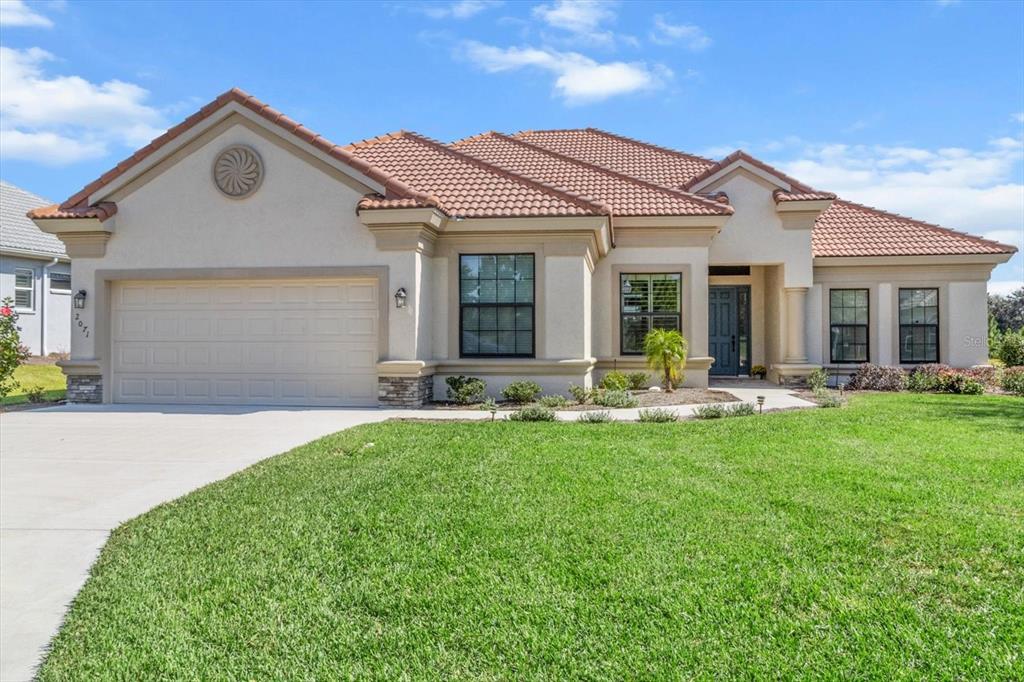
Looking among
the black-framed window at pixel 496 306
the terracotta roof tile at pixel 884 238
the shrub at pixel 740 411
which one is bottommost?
the shrub at pixel 740 411

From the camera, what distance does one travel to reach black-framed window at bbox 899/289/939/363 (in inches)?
709

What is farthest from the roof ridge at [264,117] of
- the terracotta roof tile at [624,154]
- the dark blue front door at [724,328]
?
the dark blue front door at [724,328]

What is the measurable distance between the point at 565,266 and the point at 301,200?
5562 mm

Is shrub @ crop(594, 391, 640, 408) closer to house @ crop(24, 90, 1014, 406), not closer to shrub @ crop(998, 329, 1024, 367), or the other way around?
house @ crop(24, 90, 1014, 406)

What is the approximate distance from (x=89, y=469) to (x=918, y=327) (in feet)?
64.0

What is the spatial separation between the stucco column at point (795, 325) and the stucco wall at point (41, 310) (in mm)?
25154

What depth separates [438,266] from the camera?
1382 centimetres

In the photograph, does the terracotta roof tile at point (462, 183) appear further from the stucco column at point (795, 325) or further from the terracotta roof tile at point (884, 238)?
the terracotta roof tile at point (884, 238)

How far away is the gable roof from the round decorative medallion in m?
14.5

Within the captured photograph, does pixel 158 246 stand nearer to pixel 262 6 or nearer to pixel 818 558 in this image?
pixel 262 6

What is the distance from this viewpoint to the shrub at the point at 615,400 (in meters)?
12.4

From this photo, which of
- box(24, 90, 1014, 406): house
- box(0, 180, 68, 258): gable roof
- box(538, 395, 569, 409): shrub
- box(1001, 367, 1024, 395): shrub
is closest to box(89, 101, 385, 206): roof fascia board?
box(24, 90, 1014, 406): house

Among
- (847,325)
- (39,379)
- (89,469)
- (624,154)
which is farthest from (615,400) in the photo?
(39,379)

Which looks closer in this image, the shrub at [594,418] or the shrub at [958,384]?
the shrub at [594,418]
